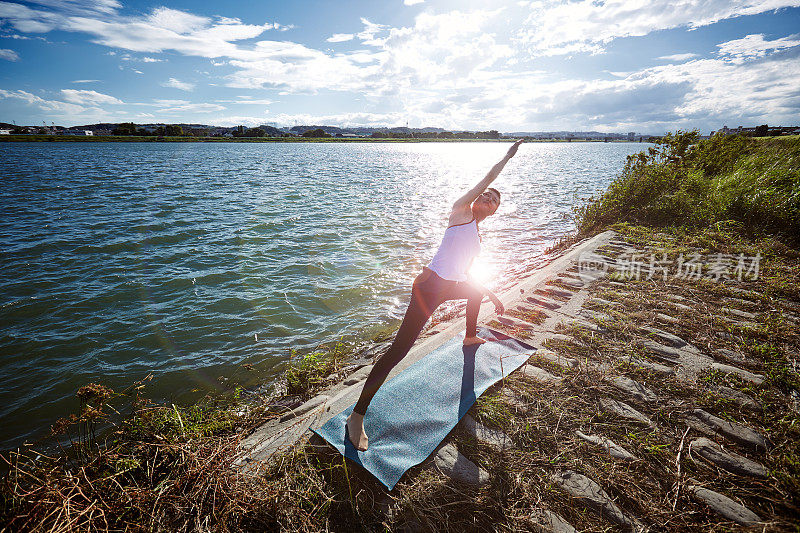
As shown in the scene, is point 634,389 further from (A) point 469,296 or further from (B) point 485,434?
(A) point 469,296

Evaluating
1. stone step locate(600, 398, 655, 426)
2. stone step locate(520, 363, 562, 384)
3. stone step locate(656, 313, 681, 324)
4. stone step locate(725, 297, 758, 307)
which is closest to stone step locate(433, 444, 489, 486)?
stone step locate(520, 363, 562, 384)

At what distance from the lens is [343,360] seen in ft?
20.5

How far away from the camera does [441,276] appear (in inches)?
145

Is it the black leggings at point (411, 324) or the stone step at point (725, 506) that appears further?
the black leggings at point (411, 324)

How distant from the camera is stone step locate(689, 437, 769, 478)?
2.82 meters

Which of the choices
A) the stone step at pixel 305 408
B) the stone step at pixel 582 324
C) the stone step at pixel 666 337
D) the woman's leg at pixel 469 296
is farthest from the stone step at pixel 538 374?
the stone step at pixel 305 408

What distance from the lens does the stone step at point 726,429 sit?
3.08 m

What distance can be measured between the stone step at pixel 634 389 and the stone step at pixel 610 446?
864 mm

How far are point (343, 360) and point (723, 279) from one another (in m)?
7.83

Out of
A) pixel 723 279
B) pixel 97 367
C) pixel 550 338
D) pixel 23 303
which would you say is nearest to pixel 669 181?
pixel 723 279

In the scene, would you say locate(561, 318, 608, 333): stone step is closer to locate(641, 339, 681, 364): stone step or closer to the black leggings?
locate(641, 339, 681, 364): stone step

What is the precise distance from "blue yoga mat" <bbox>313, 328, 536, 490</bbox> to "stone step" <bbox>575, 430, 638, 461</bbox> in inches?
45.2

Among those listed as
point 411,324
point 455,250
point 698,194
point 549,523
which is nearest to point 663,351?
point 549,523

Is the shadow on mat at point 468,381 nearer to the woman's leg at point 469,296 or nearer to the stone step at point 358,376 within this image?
the woman's leg at point 469,296
